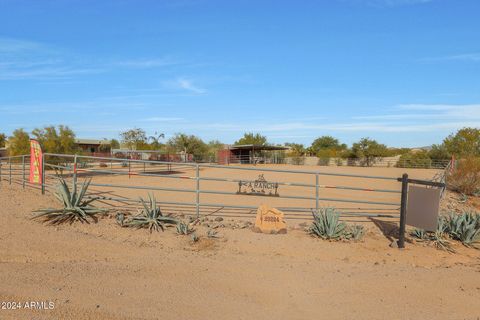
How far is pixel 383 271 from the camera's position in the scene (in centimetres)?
610

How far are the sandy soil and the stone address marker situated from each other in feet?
0.98

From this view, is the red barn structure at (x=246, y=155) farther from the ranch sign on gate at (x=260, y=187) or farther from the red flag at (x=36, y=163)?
the red flag at (x=36, y=163)

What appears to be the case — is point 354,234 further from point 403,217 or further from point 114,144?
point 114,144

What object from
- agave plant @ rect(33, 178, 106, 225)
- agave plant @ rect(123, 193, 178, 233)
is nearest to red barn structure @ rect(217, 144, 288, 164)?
agave plant @ rect(33, 178, 106, 225)

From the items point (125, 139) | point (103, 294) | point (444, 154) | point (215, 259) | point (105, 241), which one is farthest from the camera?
point (125, 139)

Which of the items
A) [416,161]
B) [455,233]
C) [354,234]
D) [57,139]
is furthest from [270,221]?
[416,161]

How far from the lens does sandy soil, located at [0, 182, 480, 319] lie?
14.6 feet

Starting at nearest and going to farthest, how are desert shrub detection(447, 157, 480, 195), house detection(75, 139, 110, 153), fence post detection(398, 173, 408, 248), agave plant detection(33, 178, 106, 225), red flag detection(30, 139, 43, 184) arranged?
fence post detection(398, 173, 408, 248)
agave plant detection(33, 178, 106, 225)
red flag detection(30, 139, 43, 184)
desert shrub detection(447, 157, 480, 195)
house detection(75, 139, 110, 153)

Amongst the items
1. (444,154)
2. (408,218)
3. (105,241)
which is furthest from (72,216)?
(444,154)

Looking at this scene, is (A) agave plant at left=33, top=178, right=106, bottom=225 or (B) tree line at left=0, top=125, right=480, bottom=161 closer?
(A) agave plant at left=33, top=178, right=106, bottom=225

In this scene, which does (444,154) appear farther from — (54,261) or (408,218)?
(54,261)

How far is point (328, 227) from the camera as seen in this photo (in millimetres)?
8023

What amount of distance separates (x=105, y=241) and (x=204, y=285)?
9.29 feet

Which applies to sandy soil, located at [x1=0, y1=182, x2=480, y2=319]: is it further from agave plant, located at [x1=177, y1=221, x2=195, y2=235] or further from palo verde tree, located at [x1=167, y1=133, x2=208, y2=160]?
palo verde tree, located at [x1=167, y1=133, x2=208, y2=160]
